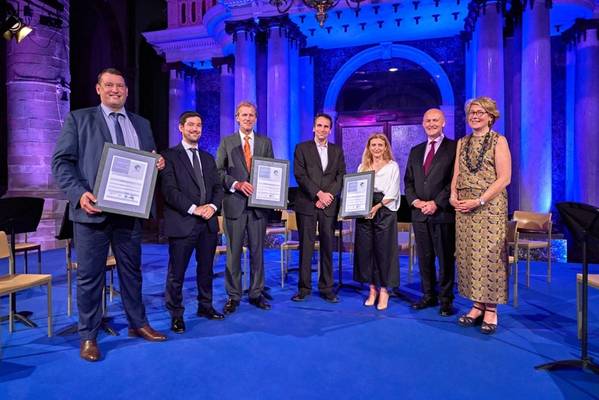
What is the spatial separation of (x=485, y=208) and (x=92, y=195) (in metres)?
3.13

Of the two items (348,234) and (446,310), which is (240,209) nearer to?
(446,310)

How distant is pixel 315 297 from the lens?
16.5 ft

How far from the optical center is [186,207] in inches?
148

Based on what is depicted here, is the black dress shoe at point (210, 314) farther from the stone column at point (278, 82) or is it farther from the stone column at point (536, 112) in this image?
the stone column at point (536, 112)

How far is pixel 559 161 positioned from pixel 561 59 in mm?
2276

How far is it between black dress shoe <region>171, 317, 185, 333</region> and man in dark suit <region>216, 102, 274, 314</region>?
0.58 m

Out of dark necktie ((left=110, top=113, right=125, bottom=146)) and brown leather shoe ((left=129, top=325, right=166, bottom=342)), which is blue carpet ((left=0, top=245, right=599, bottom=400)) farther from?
dark necktie ((left=110, top=113, right=125, bottom=146))

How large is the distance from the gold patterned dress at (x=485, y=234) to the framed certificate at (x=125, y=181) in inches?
105

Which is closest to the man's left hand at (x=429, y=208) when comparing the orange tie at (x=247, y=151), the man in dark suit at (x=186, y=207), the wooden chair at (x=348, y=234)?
the orange tie at (x=247, y=151)

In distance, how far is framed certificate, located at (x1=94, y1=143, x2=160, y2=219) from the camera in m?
2.98

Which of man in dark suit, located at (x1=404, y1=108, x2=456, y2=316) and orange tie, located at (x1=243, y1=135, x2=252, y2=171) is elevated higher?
orange tie, located at (x1=243, y1=135, x2=252, y2=171)

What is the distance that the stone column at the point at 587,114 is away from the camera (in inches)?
344

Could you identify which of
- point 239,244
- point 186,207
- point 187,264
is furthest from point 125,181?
point 239,244

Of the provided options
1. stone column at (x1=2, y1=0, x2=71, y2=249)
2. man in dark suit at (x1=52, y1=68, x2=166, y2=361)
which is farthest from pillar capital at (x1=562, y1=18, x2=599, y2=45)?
stone column at (x1=2, y1=0, x2=71, y2=249)
